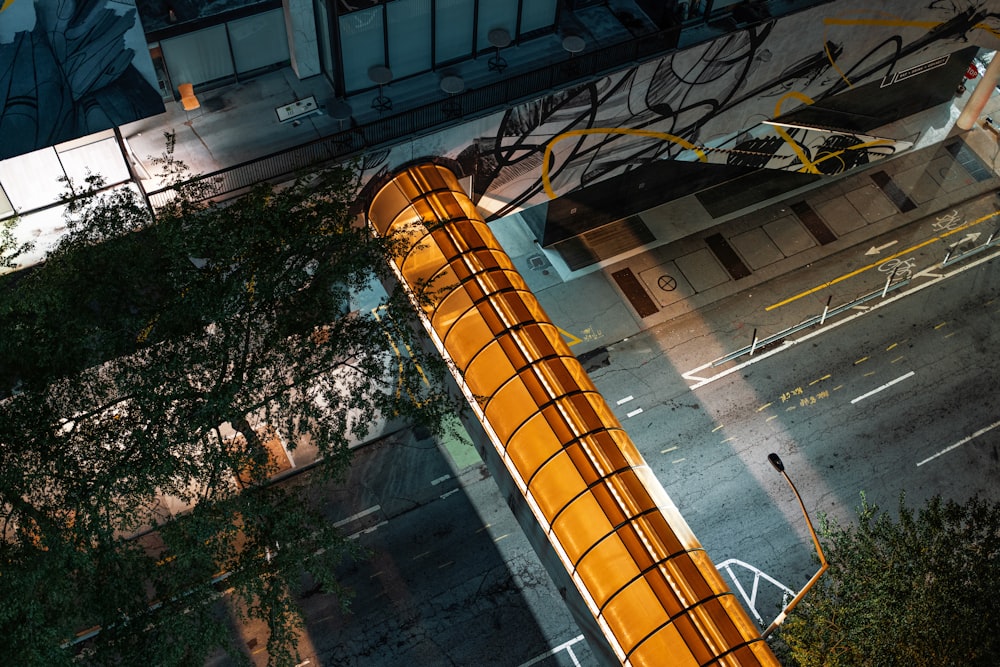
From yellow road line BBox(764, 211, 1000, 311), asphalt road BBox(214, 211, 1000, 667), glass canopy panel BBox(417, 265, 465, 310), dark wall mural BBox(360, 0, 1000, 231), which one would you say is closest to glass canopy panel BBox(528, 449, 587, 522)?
glass canopy panel BBox(417, 265, 465, 310)

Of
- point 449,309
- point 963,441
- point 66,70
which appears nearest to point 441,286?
point 449,309

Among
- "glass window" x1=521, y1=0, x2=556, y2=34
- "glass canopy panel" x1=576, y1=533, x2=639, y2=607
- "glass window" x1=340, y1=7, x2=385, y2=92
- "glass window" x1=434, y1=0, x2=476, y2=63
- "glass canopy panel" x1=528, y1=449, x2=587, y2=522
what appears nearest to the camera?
"glass canopy panel" x1=576, y1=533, x2=639, y2=607

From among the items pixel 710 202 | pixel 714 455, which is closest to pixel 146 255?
pixel 714 455

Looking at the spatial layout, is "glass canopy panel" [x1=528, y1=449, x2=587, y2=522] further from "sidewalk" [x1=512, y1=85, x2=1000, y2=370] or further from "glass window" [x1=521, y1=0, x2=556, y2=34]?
"glass window" [x1=521, y1=0, x2=556, y2=34]

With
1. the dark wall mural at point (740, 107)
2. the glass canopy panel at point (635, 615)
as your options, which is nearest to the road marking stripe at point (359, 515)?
the dark wall mural at point (740, 107)

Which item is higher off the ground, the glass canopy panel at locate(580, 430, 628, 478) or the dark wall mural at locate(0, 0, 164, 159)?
the dark wall mural at locate(0, 0, 164, 159)

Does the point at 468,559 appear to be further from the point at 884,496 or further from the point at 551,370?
the point at 884,496

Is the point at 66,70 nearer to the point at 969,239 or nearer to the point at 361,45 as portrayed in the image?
the point at 361,45
